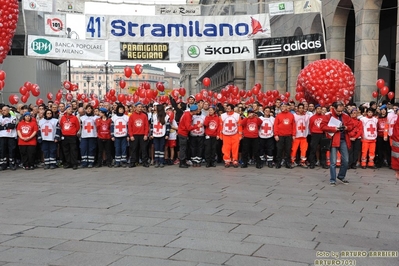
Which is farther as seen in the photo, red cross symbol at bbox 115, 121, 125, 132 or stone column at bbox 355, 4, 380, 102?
stone column at bbox 355, 4, 380, 102

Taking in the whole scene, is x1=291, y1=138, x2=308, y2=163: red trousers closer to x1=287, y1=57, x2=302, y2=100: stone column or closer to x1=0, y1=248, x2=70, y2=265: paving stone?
x1=0, y1=248, x2=70, y2=265: paving stone

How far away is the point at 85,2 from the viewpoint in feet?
46.2

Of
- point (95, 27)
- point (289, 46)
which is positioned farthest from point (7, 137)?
point (289, 46)

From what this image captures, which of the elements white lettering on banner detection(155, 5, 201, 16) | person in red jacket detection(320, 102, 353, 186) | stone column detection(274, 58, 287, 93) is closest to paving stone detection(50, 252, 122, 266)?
person in red jacket detection(320, 102, 353, 186)

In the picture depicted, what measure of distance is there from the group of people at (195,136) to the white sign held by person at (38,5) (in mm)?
3073

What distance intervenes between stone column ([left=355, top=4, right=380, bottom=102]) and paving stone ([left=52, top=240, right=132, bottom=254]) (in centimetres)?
1449

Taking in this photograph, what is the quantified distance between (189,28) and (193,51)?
29.0 inches

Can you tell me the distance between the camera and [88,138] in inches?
483

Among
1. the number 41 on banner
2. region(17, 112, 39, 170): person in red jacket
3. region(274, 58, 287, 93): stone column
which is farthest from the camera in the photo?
region(274, 58, 287, 93): stone column

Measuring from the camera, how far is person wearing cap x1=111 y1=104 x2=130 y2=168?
478 inches

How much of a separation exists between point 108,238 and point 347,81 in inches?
456

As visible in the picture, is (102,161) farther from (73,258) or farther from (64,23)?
(73,258)

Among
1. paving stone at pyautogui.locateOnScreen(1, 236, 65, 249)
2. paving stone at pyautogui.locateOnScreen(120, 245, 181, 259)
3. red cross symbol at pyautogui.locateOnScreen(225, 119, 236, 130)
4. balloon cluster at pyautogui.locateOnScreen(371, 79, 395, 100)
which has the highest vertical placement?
balloon cluster at pyautogui.locateOnScreen(371, 79, 395, 100)

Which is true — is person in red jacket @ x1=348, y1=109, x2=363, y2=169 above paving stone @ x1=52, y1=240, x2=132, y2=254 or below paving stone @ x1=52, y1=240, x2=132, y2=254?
above
